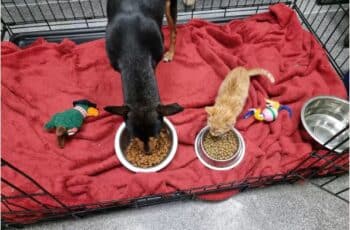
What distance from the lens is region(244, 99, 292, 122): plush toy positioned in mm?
2057

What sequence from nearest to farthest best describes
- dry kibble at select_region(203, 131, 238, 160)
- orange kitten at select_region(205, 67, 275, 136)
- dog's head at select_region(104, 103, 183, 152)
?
dog's head at select_region(104, 103, 183, 152), orange kitten at select_region(205, 67, 275, 136), dry kibble at select_region(203, 131, 238, 160)

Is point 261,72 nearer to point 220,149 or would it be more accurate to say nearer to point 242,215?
point 220,149

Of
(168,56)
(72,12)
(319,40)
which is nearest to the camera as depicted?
(168,56)

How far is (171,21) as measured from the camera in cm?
229

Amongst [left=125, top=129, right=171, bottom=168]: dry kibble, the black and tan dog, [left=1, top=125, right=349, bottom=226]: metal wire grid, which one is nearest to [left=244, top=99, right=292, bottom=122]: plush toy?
[left=1, top=125, right=349, bottom=226]: metal wire grid

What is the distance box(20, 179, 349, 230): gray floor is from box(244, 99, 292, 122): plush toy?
19.1 inches

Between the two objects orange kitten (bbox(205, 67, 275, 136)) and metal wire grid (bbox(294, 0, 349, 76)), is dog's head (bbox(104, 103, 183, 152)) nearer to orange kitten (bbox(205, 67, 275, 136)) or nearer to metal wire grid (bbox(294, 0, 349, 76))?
orange kitten (bbox(205, 67, 275, 136))

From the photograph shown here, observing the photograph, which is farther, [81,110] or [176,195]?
[81,110]

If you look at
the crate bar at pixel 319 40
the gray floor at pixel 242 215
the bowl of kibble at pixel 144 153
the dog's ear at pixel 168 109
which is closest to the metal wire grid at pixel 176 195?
the gray floor at pixel 242 215

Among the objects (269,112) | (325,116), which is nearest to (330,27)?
(325,116)

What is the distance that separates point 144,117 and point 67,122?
641 mm

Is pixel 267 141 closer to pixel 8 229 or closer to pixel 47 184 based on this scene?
pixel 47 184

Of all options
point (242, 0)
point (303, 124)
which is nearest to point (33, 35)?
point (242, 0)

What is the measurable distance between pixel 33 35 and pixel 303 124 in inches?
87.5
